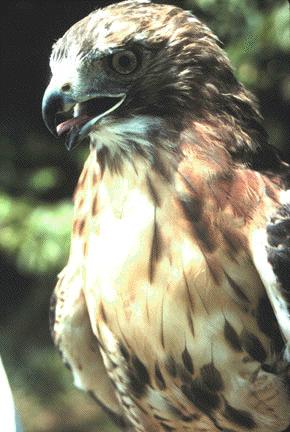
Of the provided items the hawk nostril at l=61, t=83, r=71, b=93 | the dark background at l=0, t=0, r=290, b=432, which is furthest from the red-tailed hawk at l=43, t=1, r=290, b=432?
the dark background at l=0, t=0, r=290, b=432

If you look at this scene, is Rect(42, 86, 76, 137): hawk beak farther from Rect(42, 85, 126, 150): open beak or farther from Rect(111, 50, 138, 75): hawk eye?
Rect(111, 50, 138, 75): hawk eye

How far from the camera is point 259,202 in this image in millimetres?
1693

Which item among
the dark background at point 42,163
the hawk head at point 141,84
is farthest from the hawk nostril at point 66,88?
the dark background at point 42,163

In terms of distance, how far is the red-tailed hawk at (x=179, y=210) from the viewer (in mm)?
1591

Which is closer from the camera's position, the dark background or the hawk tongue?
the hawk tongue

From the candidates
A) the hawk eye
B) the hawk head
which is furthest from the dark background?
the hawk eye

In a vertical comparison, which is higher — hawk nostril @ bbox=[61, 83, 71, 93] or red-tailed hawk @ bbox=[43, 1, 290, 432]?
hawk nostril @ bbox=[61, 83, 71, 93]

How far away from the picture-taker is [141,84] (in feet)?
5.30

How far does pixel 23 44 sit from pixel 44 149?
1.48 feet

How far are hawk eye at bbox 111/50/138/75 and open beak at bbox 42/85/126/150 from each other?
0.05m

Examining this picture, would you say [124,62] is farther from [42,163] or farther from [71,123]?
[42,163]

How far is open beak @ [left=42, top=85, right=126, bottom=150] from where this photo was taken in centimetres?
154

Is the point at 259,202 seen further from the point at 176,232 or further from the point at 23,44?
the point at 23,44

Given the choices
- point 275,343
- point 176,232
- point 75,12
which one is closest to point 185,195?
point 176,232
